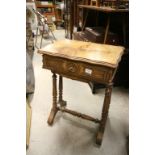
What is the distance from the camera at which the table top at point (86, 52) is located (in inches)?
49.9

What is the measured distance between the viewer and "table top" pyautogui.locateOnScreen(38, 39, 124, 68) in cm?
127

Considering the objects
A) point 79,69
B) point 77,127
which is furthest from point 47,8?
point 79,69

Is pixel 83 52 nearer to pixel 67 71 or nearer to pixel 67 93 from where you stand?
pixel 67 71

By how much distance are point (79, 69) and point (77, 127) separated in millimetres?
635

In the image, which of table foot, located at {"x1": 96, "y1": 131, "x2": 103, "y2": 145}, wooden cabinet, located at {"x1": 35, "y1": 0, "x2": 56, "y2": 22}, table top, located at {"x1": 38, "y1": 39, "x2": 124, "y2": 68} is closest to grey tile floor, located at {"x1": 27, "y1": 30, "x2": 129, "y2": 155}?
table foot, located at {"x1": 96, "y1": 131, "x2": 103, "y2": 145}

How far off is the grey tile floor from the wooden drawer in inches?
21.4

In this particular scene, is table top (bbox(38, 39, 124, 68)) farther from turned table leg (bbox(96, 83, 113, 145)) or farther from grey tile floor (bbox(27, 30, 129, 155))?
grey tile floor (bbox(27, 30, 129, 155))

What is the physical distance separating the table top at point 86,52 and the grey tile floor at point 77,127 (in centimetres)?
69

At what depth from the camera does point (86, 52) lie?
1.39 meters

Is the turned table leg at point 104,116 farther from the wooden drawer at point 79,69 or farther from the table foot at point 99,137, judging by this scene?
the wooden drawer at point 79,69

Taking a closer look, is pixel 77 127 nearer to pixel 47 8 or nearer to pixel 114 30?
pixel 114 30

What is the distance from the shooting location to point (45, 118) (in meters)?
1.83

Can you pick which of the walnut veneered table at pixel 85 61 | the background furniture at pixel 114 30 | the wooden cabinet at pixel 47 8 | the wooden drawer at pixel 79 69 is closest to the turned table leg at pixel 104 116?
the walnut veneered table at pixel 85 61
